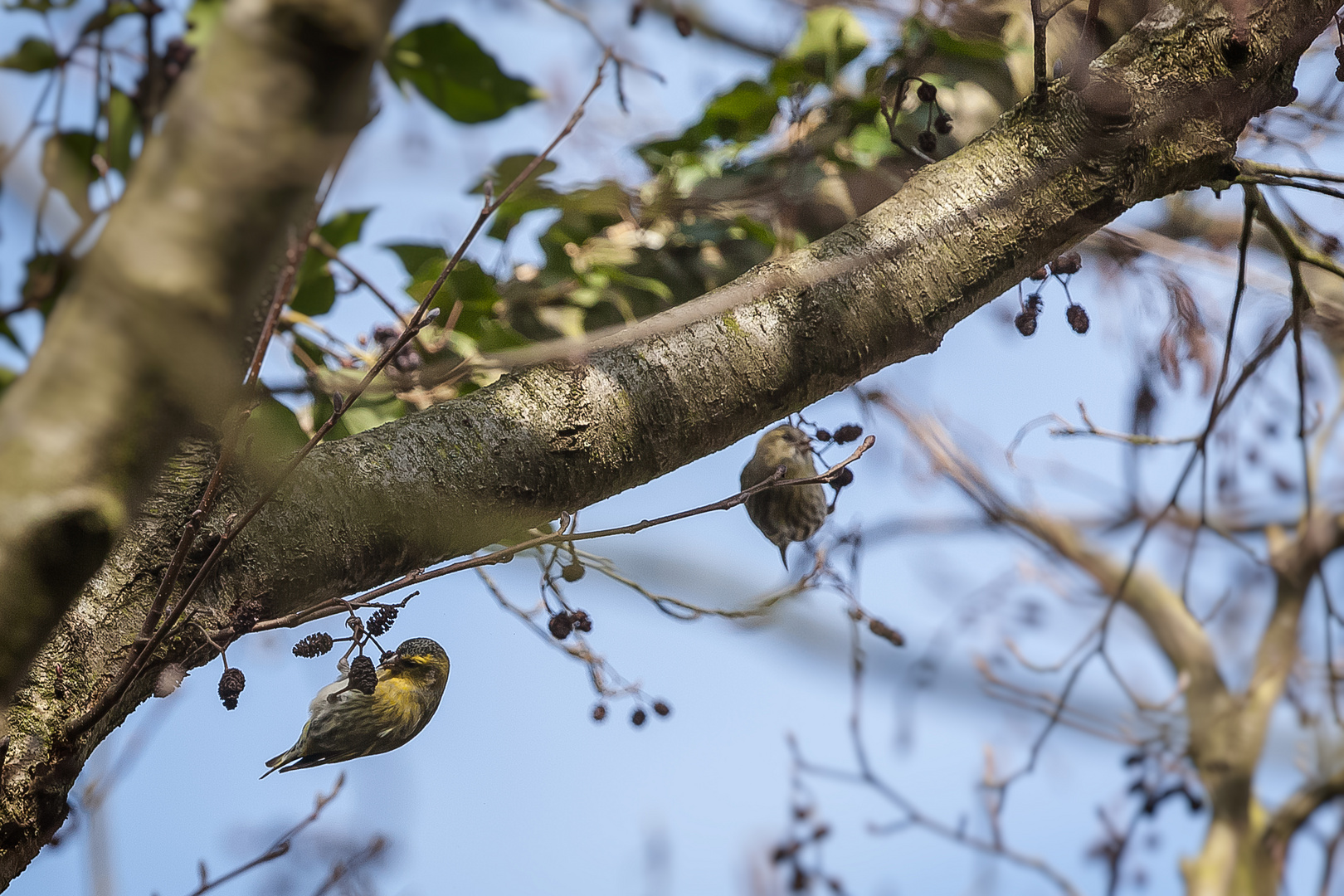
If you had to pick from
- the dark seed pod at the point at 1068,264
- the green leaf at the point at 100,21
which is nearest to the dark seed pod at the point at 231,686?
the green leaf at the point at 100,21

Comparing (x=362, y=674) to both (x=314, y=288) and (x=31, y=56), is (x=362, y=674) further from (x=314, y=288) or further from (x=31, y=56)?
(x=31, y=56)

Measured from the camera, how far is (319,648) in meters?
0.80

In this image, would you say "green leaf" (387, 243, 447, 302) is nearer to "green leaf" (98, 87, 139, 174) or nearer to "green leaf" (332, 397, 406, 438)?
"green leaf" (332, 397, 406, 438)

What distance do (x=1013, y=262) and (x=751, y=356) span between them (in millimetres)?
292

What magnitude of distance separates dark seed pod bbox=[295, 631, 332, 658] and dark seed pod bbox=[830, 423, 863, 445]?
22.9 inches

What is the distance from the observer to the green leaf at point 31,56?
143cm

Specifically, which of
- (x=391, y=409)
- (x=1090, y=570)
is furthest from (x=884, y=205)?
(x=1090, y=570)

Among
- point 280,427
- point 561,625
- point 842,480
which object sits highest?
point 280,427

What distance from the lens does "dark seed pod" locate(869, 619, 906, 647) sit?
3.81 feet

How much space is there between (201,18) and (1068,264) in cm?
147

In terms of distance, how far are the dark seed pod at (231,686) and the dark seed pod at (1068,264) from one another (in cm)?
95

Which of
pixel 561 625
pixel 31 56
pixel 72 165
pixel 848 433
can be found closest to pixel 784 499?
pixel 848 433

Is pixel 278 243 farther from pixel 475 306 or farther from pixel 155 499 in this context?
pixel 475 306

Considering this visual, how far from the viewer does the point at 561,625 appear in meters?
1.08
